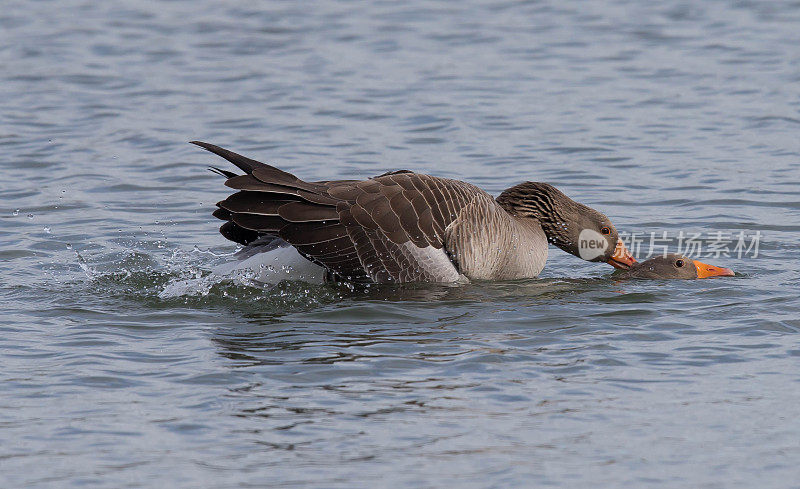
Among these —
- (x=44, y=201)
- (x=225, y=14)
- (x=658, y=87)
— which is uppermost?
(x=225, y=14)

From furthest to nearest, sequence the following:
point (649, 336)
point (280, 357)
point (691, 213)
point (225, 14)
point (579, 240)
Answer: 1. point (225, 14)
2. point (691, 213)
3. point (579, 240)
4. point (649, 336)
5. point (280, 357)

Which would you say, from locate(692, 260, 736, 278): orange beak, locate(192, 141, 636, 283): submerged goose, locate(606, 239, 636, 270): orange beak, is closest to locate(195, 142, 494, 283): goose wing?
→ locate(192, 141, 636, 283): submerged goose

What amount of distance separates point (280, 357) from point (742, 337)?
3271 millimetres

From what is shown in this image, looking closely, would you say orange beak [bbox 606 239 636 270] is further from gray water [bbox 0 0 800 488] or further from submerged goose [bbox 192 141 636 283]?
submerged goose [bbox 192 141 636 283]

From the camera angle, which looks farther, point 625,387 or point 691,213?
point 691,213

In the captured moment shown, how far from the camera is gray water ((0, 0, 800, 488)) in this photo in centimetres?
639

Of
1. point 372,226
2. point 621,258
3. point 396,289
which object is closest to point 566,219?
point 621,258

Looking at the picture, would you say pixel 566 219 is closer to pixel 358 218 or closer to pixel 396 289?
pixel 396 289

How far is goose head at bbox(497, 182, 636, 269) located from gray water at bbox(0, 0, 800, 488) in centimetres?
37

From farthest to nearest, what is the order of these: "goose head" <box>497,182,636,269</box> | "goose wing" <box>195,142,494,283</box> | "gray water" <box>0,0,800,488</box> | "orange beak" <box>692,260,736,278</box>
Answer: "goose head" <box>497,182,636,269</box>, "orange beak" <box>692,260,736,278</box>, "goose wing" <box>195,142,494,283</box>, "gray water" <box>0,0,800,488</box>

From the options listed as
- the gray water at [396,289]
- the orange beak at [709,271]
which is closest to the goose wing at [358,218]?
the gray water at [396,289]

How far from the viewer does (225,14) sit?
22.4 meters

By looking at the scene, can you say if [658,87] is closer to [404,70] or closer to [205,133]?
[404,70]

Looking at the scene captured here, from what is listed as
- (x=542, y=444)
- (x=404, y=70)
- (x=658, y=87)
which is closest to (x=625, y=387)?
(x=542, y=444)
